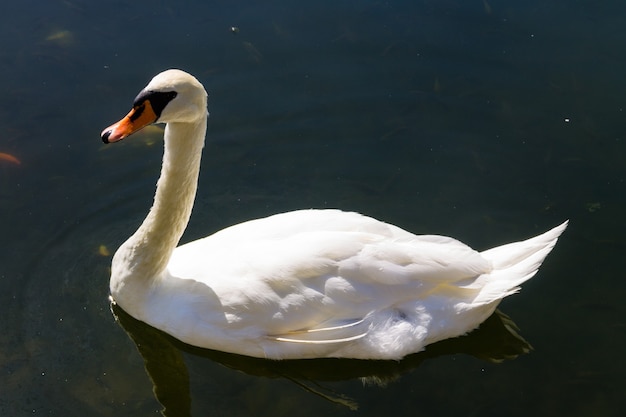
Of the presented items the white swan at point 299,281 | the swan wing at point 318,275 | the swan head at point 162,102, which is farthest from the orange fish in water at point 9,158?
the swan head at point 162,102

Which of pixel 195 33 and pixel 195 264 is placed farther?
pixel 195 33

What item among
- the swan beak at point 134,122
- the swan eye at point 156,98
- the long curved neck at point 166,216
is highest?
the swan eye at point 156,98

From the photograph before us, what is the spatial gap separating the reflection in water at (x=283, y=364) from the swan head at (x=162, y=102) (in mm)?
1745

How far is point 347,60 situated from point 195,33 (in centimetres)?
173

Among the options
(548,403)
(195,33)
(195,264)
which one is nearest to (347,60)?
(195,33)

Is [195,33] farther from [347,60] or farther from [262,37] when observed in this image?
[347,60]

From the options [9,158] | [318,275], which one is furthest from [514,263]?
[9,158]

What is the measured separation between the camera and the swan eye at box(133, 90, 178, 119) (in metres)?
6.27

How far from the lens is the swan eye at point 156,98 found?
6270mm

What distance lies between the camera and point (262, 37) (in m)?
10.3

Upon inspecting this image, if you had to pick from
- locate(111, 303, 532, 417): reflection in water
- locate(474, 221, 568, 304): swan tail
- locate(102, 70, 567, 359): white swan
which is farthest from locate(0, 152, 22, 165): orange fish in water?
locate(474, 221, 568, 304): swan tail

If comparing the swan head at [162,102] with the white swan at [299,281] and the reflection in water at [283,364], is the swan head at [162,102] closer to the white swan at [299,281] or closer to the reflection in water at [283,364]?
the white swan at [299,281]

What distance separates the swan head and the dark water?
179 centimetres

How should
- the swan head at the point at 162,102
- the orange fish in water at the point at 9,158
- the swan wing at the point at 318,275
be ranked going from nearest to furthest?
1. the swan head at the point at 162,102
2. the swan wing at the point at 318,275
3. the orange fish in water at the point at 9,158
